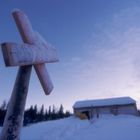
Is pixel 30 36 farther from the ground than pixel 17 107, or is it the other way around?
pixel 30 36

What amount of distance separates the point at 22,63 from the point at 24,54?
0.53ft

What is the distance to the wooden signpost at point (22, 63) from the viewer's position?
2.50m

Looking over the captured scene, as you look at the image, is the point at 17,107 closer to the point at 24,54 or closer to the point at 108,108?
the point at 24,54

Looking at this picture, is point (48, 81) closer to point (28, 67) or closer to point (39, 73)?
point (39, 73)

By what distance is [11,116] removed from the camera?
2535 millimetres

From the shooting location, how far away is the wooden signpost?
250 centimetres

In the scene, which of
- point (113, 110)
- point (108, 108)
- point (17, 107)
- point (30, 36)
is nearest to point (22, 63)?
point (17, 107)

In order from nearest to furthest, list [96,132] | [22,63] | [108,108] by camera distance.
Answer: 1. [22,63]
2. [96,132]
3. [108,108]

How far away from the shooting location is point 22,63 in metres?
2.58

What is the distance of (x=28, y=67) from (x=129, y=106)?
33463mm

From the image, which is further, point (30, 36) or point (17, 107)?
point (30, 36)

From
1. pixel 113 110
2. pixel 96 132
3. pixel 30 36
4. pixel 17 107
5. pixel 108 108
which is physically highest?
pixel 108 108

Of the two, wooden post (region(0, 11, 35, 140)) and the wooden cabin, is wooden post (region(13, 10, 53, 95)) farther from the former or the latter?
the wooden cabin

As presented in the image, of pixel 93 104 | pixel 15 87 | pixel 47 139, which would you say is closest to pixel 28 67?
pixel 15 87
